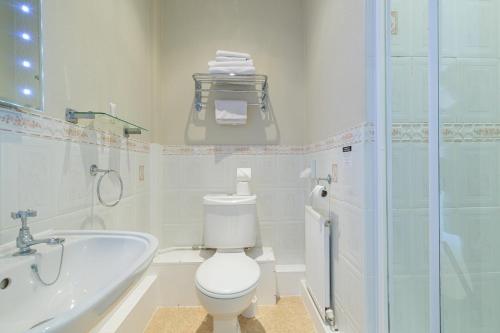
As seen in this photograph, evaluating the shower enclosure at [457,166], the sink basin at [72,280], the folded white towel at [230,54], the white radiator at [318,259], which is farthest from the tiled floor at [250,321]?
the folded white towel at [230,54]

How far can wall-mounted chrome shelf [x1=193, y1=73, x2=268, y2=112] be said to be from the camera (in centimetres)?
219

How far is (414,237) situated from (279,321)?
1.13 metres

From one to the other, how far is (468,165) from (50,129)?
1544 mm

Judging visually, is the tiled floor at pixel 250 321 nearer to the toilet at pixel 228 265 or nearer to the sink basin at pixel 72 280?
the toilet at pixel 228 265

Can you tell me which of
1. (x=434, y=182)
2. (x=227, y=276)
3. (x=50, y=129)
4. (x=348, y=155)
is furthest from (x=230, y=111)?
(x=434, y=182)

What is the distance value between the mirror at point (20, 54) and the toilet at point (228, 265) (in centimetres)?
111

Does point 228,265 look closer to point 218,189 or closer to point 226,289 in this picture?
point 226,289

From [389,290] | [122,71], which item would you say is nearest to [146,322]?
[389,290]

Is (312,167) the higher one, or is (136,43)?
(136,43)

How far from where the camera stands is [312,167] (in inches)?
78.3

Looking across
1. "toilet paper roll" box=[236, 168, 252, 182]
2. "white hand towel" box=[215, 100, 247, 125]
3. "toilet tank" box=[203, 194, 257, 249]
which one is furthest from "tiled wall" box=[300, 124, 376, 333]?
"white hand towel" box=[215, 100, 247, 125]

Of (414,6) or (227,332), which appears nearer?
(414,6)

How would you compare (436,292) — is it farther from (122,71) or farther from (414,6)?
(122,71)

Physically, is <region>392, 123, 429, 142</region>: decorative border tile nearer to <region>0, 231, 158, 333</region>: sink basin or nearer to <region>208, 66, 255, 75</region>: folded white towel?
<region>0, 231, 158, 333</region>: sink basin
